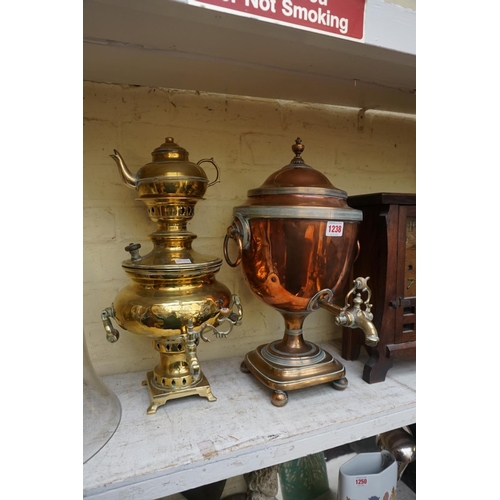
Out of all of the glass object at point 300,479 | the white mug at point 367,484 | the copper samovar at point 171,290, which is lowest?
the glass object at point 300,479

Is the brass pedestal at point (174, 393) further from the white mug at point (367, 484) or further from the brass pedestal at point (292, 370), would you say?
the white mug at point (367, 484)

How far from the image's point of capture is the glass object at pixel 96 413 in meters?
0.56

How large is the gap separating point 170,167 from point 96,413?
1.48 ft

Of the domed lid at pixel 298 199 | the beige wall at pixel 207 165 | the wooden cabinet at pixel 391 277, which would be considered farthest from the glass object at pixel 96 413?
the wooden cabinet at pixel 391 277

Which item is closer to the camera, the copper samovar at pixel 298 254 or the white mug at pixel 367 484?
the copper samovar at pixel 298 254

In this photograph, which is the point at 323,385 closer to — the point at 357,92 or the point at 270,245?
the point at 270,245

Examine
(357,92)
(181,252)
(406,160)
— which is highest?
(357,92)

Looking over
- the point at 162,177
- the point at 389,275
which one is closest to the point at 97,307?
the point at 162,177

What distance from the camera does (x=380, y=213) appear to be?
2.56 feet

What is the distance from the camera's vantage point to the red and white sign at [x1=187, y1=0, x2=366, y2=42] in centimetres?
42

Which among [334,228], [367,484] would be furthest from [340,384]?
[334,228]

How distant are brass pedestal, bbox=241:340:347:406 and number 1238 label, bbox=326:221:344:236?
0.27 m

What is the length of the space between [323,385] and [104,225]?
606mm

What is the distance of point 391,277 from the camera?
78cm
